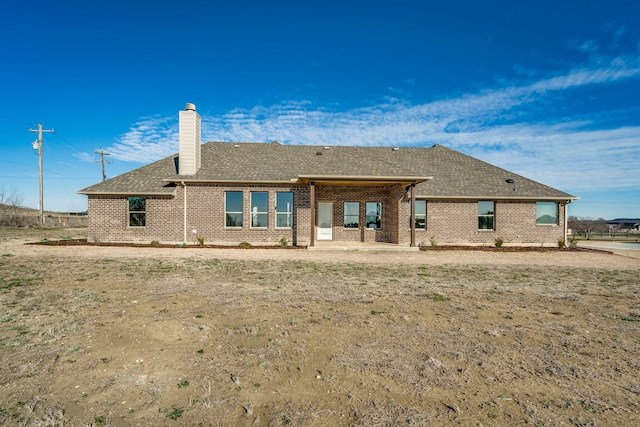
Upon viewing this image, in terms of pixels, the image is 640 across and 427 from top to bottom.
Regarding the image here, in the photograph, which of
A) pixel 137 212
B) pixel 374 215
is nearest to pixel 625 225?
pixel 374 215

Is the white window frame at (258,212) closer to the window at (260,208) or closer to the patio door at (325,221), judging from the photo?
the window at (260,208)

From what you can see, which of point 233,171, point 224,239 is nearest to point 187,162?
point 233,171

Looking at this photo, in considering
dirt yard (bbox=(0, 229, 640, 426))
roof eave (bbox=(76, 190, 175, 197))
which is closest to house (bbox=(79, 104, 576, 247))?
roof eave (bbox=(76, 190, 175, 197))

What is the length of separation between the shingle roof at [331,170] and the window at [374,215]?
235cm

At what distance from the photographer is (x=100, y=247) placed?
15586 mm

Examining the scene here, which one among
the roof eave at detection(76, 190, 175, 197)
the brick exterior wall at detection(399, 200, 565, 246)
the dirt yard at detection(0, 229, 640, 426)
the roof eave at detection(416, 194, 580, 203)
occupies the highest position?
the roof eave at detection(76, 190, 175, 197)

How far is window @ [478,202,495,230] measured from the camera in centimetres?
1880

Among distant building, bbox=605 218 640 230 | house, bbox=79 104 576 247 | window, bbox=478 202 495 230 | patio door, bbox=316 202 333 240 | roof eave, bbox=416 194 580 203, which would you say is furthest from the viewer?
distant building, bbox=605 218 640 230

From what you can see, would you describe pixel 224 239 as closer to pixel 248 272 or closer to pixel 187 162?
pixel 187 162

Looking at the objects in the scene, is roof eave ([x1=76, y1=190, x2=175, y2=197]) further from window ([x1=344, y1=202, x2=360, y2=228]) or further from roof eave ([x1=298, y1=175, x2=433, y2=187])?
window ([x1=344, y1=202, x2=360, y2=228])

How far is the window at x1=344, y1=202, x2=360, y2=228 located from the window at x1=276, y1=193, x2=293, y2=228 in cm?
317

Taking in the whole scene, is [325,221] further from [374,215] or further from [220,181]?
[220,181]

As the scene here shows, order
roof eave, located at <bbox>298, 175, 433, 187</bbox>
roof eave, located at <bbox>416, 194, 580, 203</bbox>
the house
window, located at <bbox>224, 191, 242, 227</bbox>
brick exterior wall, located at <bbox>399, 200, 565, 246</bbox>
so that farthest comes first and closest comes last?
brick exterior wall, located at <bbox>399, 200, 565, 246</bbox>
roof eave, located at <bbox>416, 194, 580, 203</bbox>
window, located at <bbox>224, 191, 242, 227</bbox>
the house
roof eave, located at <bbox>298, 175, 433, 187</bbox>

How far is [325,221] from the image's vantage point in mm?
18734
